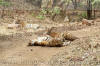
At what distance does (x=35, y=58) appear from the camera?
23.7 feet

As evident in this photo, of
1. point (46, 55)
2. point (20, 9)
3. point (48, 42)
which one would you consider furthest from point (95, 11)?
point (46, 55)

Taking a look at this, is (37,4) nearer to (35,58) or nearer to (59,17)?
(59,17)

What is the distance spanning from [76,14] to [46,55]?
38.4ft

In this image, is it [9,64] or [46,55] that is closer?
[9,64]

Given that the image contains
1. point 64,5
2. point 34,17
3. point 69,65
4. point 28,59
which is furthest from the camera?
point 64,5

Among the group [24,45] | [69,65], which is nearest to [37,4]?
[24,45]

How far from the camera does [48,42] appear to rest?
8.95 m

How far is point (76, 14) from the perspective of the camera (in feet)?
61.4

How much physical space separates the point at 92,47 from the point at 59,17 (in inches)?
450

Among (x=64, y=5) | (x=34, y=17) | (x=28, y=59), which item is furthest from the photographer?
(x=64, y=5)

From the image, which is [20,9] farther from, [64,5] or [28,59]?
[28,59]

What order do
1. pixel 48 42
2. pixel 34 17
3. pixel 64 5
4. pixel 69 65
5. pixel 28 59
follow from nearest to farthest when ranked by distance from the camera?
pixel 69 65 → pixel 28 59 → pixel 48 42 → pixel 34 17 → pixel 64 5

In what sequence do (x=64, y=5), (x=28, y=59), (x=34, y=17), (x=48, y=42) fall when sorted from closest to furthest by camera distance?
(x=28, y=59) → (x=48, y=42) → (x=34, y=17) → (x=64, y=5)

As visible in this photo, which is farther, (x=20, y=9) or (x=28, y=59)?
(x=20, y=9)
